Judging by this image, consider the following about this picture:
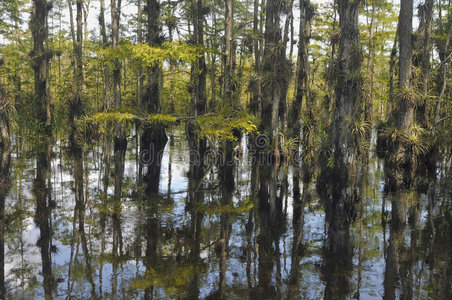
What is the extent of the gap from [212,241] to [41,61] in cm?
1967

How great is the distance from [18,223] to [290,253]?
272 inches

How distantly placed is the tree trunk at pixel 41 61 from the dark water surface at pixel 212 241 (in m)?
10.9

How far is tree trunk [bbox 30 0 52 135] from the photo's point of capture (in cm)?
2431

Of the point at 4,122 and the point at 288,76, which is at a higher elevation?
the point at 288,76

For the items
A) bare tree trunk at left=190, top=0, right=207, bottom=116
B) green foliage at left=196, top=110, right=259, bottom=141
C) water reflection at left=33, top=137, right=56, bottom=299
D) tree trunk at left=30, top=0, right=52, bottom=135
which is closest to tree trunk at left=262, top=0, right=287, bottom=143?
bare tree trunk at left=190, top=0, right=207, bottom=116

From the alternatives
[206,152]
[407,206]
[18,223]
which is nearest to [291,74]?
[206,152]

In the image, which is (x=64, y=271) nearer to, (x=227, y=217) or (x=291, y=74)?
(x=227, y=217)

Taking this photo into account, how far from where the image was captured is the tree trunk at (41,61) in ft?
79.8

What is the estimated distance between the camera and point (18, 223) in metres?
10.5

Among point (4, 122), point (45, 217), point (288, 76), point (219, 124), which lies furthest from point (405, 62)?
point (4, 122)

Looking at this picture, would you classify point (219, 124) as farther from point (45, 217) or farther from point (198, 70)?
point (45, 217)

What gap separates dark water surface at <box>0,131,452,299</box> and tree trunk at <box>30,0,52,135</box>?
35.7 ft

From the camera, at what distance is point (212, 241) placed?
31.1 ft

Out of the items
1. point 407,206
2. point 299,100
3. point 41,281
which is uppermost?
point 299,100
